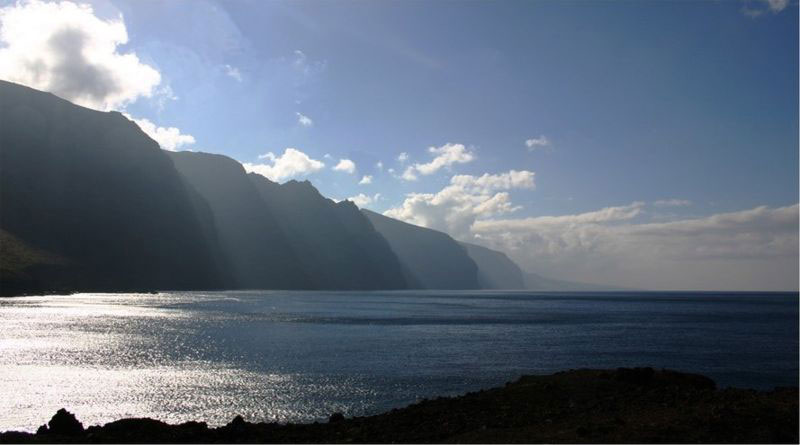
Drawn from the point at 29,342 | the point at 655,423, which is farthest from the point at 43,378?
the point at 655,423

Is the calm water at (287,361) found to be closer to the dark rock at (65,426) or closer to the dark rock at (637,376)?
the dark rock at (65,426)

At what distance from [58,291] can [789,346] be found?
200292 mm

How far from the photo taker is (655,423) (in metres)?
20.5

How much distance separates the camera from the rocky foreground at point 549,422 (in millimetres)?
19500

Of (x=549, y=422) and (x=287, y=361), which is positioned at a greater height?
(x=549, y=422)

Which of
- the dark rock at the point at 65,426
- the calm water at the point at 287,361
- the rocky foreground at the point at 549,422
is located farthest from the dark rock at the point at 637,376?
the dark rock at the point at 65,426

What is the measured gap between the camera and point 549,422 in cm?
2266

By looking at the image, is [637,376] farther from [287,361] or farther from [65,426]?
[287,361]

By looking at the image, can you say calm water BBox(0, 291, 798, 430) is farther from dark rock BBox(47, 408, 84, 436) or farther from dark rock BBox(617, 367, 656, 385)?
dark rock BBox(617, 367, 656, 385)

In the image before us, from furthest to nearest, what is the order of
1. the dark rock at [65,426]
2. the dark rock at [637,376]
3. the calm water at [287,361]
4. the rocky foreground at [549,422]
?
the calm water at [287,361]
the dark rock at [637,376]
the dark rock at [65,426]
the rocky foreground at [549,422]

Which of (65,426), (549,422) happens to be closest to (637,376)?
(549,422)

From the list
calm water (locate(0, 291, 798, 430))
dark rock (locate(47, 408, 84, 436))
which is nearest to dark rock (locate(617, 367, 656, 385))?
calm water (locate(0, 291, 798, 430))

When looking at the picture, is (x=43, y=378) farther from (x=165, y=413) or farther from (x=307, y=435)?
(x=307, y=435)

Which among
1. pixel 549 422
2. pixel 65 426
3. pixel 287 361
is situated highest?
pixel 549 422
